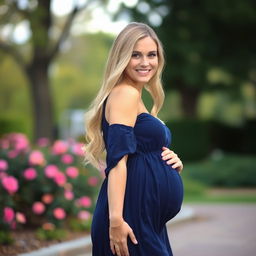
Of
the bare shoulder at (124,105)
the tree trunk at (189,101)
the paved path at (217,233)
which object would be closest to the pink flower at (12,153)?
the paved path at (217,233)

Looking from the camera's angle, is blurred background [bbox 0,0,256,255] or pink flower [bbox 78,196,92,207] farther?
blurred background [bbox 0,0,256,255]

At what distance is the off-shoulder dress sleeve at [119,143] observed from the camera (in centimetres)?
306

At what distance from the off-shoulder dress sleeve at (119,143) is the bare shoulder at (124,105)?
0.04 metres

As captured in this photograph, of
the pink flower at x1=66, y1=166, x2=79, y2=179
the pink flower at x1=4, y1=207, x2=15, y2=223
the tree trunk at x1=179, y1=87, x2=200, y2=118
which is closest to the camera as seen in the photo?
the pink flower at x1=4, y1=207, x2=15, y2=223

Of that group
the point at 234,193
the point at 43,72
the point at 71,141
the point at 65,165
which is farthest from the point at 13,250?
the point at 43,72

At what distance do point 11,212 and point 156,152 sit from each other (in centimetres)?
357

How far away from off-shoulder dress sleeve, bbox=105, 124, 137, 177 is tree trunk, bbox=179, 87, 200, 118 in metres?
21.2

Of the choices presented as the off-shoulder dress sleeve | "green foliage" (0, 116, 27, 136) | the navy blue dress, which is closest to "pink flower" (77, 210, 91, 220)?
the navy blue dress

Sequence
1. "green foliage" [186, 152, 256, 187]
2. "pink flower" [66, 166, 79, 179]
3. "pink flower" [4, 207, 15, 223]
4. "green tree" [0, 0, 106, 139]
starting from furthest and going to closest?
"green foliage" [186, 152, 256, 187] → "green tree" [0, 0, 106, 139] → "pink flower" [66, 166, 79, 179] → "pink flower" [4, 207, 15, 223]

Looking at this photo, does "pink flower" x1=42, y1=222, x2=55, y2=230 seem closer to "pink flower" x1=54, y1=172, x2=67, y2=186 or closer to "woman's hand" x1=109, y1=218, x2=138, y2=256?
"pink flower" x1=54, y1=172, x2=67, y2=186

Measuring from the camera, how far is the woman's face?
326 centimetres

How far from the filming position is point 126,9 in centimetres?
2222

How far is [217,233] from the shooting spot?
335 inches

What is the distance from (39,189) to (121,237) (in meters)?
4.32
